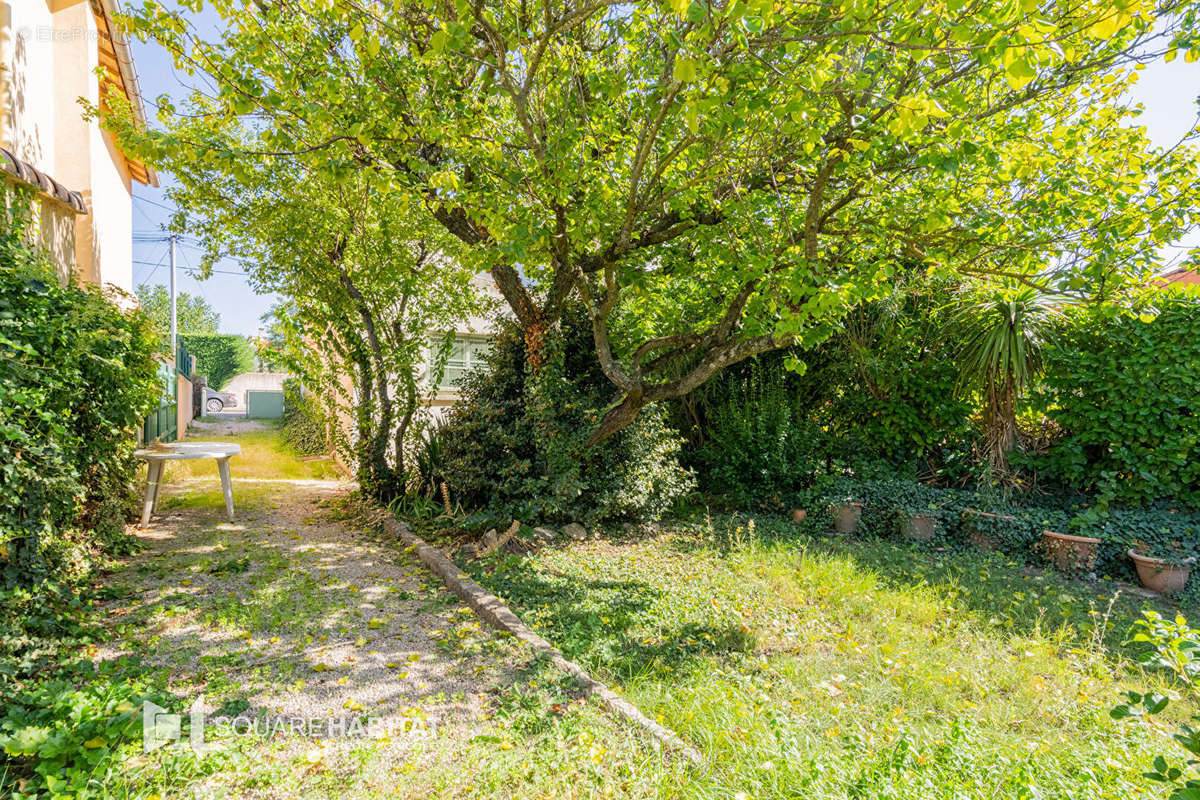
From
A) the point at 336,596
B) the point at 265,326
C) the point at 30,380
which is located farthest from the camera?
the point at 265,326

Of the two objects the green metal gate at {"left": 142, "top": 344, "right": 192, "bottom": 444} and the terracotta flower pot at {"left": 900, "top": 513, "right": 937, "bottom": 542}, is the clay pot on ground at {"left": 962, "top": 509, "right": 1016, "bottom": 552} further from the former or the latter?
the green metal gate at {"left": 142, "top": 344, "right": 192, "bottom": 444}

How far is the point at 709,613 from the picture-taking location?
4.04 m

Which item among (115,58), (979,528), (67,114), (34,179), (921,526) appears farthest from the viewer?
(115,58)

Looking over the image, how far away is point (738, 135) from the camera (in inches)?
170

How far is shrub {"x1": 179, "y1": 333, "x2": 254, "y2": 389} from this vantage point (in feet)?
97.0

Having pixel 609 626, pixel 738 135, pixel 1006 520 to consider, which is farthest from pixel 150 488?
pixel 1006 520

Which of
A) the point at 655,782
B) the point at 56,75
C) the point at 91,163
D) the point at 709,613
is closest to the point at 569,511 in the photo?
the point at 709,613

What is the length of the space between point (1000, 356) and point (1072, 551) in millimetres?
2191

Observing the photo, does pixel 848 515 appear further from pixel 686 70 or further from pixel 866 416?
pixel 686 70

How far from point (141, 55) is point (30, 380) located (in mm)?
6128

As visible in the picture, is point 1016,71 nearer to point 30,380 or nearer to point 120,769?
point 120,769

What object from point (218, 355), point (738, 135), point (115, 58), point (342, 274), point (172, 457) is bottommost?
point (172, 457)

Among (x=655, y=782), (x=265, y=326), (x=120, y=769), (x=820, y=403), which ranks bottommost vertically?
(x=655, y=782)

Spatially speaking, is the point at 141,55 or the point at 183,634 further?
the point at 141,55
